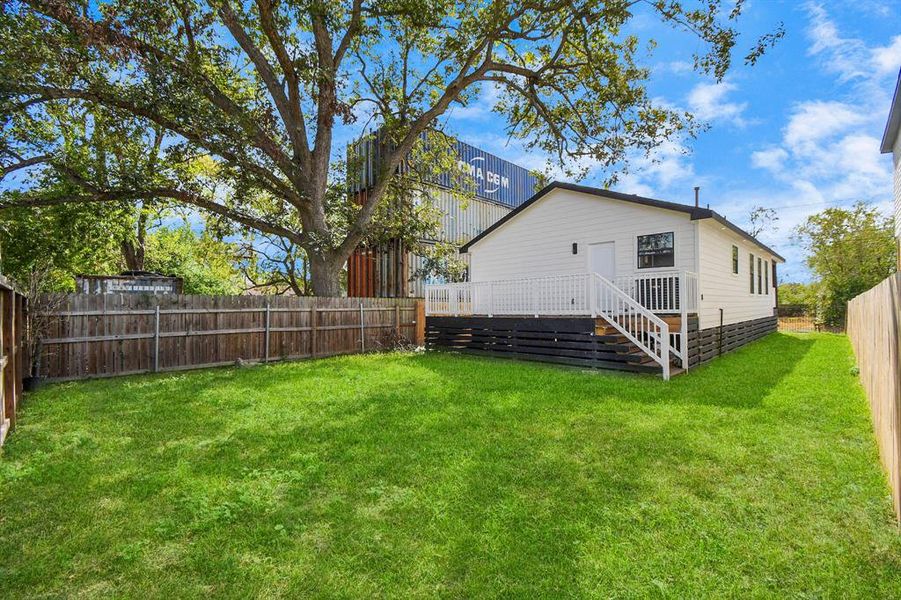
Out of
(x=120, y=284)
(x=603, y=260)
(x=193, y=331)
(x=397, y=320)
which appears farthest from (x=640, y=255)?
(x=120, y=284)

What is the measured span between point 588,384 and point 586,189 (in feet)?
19.1

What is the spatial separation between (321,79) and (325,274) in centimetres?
487

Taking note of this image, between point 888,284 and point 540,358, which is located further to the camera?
point 540,358

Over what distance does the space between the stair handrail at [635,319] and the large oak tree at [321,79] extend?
20.3ft

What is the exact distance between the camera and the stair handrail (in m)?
7.26

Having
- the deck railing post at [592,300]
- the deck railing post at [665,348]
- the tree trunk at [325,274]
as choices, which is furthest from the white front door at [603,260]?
the tree trunk at [325,274]

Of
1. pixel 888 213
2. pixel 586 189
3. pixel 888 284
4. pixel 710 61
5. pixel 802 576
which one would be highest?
pixel 710 61

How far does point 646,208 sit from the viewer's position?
986cm

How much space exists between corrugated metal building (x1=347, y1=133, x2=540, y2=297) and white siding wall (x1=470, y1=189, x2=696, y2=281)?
4258 millimetres

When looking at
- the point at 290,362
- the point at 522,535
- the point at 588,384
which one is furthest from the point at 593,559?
the point at 290,362

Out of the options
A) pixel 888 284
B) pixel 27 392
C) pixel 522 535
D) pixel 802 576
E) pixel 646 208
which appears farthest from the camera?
pixel 646 208

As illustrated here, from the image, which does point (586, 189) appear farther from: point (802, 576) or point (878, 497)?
point (802, 576)

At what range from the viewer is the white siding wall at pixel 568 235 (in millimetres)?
9619

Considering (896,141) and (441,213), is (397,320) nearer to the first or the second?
(441,213)
